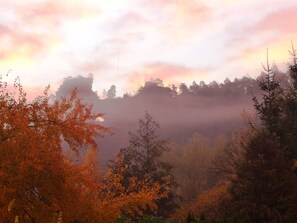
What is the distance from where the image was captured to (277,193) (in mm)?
16297

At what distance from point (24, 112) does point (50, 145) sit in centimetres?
84

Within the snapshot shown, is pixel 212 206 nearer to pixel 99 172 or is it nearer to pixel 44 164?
pixel 99 172

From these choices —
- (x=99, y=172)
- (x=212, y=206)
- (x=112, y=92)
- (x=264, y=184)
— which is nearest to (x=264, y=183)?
(x=264, y=184)

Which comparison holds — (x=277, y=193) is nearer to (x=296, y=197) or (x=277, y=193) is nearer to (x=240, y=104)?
(x=296, y=197)

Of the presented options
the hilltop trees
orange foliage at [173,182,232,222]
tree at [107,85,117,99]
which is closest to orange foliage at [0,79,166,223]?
the hilltop trees

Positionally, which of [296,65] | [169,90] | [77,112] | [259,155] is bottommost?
[259,155]

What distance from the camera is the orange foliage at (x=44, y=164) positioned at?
7613 mm

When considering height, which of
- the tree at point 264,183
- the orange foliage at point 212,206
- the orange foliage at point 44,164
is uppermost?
the orange foliage at point 44,164

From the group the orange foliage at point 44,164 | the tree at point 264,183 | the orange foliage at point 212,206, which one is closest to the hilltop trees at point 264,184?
the tree at point 264,183

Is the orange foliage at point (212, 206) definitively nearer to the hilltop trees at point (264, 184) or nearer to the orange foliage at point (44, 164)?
the hilltop trees at point (264, 184)

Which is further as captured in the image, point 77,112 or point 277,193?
point 277,193

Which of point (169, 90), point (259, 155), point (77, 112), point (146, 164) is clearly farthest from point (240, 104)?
point (77, 112)

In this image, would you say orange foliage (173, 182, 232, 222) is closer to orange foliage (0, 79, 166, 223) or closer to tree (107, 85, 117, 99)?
orange foliage (0, 79, 166, 223)

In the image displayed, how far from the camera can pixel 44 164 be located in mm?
7793
